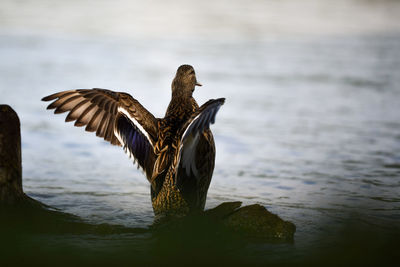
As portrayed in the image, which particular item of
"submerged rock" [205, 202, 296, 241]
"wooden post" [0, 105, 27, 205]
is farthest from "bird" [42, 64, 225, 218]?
"wooden post" [0, 105, 27, 205]

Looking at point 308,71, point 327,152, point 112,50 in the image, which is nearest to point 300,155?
point 327,152

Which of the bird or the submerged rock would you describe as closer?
the submerged rock

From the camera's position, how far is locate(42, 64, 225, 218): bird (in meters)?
4.96

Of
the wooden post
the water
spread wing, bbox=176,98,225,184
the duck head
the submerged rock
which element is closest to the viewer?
spread wing, bbox=176,98,225,184

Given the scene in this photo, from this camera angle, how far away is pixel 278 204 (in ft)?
19.0

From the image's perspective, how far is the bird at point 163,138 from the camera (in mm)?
4961

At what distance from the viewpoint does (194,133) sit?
174 inches

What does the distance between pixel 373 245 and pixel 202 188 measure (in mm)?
1638

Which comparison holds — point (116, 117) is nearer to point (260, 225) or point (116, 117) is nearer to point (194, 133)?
point (194, 133)

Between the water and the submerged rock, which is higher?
the water

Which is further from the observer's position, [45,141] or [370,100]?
[370,100]

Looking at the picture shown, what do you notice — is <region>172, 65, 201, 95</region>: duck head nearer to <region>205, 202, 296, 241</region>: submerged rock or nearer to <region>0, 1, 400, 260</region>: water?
<region>0, 1, 400, 260</region>: water

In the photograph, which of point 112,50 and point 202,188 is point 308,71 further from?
point 202,188

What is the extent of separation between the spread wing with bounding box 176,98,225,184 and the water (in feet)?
2.12
